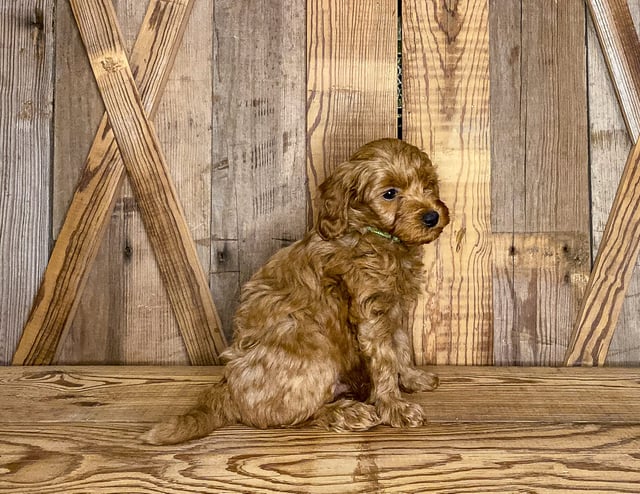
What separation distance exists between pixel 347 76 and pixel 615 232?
5.06 ft

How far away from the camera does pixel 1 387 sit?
2471 mm

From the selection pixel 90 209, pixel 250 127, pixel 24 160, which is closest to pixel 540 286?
pixel 250 127

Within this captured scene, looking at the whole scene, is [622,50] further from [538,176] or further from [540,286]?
[540,286]

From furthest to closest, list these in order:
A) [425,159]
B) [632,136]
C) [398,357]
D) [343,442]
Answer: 1. [632,136]
2. [398,357]
3. [425,159]
4. [343,442]

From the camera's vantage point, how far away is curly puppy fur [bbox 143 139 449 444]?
2004 mm

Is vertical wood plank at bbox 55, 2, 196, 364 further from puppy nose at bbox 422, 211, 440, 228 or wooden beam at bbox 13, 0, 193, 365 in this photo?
puppy nose at bbox 422, 211, 440, 228

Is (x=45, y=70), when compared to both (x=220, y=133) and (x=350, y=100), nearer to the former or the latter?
(x=220, y=133)

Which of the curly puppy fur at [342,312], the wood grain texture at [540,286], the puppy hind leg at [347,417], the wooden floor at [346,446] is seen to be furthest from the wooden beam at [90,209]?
the wood grain texture at [540,286]

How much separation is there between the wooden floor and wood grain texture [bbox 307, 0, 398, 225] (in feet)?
3.79

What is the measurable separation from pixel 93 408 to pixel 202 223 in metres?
1.01

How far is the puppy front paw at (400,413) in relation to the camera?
2027 mm

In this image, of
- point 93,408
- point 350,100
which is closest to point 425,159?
point 350,100

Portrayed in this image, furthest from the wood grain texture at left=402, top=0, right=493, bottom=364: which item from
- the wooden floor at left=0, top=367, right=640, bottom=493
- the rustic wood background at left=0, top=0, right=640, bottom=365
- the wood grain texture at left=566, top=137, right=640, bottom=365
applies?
the wood grain texture at left=566, top=137, right=640, bottom=365

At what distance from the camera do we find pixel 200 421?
192 centimetres
